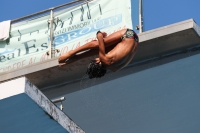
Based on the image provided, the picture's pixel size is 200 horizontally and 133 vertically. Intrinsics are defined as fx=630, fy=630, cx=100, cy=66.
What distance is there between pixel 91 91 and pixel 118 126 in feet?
2.69

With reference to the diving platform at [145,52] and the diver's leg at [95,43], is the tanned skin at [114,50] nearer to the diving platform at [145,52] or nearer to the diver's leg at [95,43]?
the diver's leg at [95,43]

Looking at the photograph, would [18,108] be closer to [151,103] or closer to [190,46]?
[151,103]

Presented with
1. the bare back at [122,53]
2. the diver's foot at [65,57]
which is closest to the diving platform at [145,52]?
the diver's foot at [65,57]

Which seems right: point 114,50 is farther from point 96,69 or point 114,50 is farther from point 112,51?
point 96,69

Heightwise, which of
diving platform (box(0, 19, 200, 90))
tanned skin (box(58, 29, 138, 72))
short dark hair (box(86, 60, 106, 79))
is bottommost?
short dark hair (box(86, 60, 106, 79))

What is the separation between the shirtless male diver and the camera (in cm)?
675

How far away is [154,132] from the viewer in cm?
1057

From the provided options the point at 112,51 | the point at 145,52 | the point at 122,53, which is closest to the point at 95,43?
the point at 112,51

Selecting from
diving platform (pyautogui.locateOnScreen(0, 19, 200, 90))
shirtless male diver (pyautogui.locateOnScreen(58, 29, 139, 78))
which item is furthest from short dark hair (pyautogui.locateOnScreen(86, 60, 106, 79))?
diving platform (pyautogui.locateOnScreen(0, 19, 200, 90))

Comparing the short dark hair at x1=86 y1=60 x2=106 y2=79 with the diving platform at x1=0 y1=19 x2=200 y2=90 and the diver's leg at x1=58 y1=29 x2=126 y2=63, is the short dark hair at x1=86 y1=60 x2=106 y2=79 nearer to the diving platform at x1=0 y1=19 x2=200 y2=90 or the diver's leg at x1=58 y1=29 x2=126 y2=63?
the diver's leg at x1=58 y1=29 x2=126 y2=63

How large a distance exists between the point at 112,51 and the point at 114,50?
39mm

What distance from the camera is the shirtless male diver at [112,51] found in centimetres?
675

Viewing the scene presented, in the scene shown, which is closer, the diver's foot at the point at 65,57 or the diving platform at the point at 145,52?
the diver's foot at the point at 65,57

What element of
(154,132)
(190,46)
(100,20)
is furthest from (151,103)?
(100,20)
